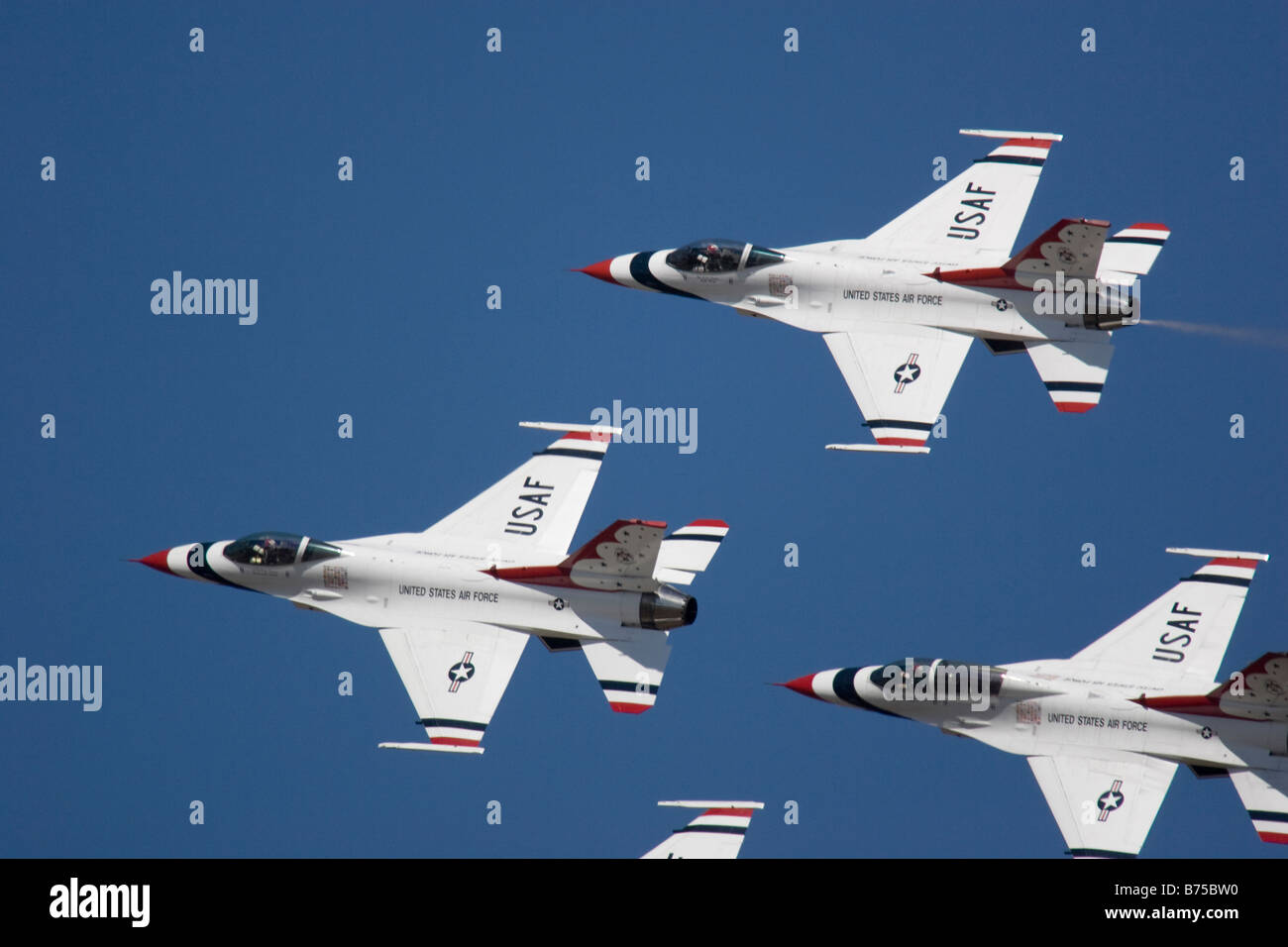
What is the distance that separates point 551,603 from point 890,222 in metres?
8.78

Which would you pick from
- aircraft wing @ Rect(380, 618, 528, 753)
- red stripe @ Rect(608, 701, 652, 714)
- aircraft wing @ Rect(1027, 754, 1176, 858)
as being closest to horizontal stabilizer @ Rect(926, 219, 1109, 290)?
aircraft wing @ Rect(1027, 754, 1176, 858)

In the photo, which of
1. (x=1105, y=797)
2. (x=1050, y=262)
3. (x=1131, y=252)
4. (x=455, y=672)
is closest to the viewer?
(x=1105, y=797)

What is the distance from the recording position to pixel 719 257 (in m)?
36.6

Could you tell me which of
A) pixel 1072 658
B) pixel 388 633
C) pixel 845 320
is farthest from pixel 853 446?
pixel 388 633

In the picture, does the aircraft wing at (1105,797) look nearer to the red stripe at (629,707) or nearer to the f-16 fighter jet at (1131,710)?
the f-16 fighter jet at (1131,710)

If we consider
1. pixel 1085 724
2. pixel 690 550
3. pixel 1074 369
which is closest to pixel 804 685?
pixel 690 550

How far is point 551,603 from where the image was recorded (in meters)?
34.1

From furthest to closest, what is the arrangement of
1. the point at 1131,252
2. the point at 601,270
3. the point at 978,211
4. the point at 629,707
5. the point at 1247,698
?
1. the point at 601,270
2. the point at 978,211
3. the point at 1131,252
4. the point at 629,707
5. the point at 1247,698

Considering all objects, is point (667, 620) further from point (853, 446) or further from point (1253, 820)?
point (1253, 820)

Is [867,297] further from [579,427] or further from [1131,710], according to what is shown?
[1131,710]

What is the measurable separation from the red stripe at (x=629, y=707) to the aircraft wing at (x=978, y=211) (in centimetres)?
851

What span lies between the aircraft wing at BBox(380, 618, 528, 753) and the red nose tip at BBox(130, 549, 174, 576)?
4.33 meters

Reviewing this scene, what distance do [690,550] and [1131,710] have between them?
7235 mm

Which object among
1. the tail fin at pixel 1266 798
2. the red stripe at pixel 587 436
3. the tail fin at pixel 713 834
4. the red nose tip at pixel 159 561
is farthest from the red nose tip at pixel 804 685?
the red nose tip at pixel 159 561
